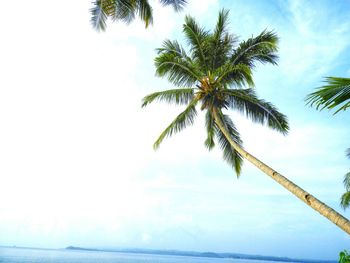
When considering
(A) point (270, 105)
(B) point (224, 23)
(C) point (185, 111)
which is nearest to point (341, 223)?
(A) point (270, 105)

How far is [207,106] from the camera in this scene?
11.9 m

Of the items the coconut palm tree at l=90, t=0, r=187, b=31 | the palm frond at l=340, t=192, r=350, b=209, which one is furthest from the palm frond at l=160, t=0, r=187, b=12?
the palm frond at l=340, t=192, r=350, b=209

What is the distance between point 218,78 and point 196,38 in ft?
7.16

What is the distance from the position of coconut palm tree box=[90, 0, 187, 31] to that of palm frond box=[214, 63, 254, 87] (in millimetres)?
2775

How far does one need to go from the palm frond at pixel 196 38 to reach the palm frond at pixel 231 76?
100 centimetres

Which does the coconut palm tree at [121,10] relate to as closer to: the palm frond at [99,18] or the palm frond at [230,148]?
the palm frond at [99,18]

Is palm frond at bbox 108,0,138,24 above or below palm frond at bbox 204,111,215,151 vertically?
above

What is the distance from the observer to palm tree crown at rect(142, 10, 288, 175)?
11.8 meters

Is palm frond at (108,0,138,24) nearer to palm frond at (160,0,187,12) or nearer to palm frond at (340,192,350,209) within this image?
palm frond at (160,0,187,12)

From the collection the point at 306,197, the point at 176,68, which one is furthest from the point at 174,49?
the point at 306,197

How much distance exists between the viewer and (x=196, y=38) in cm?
1287

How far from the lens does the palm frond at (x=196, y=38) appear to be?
12758 mm

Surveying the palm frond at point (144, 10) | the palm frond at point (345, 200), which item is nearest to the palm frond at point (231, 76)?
the palm frond at point (144, 10)

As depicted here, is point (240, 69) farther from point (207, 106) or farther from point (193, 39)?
point (193, 39)
